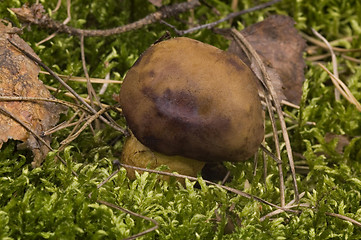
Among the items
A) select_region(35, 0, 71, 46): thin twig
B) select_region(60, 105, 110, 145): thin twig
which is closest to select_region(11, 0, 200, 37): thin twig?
select_region(35, 0, 71, 46): thin twig

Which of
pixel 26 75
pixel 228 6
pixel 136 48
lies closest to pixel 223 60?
pixel 26 75

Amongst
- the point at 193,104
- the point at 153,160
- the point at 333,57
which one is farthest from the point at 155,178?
the point at 333,57

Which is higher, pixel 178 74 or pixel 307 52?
pixel 178 74

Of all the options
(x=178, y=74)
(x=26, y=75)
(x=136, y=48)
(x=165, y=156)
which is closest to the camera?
(x=178, y=74)

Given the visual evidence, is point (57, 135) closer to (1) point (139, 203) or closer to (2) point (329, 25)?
(1) point (139, 203)

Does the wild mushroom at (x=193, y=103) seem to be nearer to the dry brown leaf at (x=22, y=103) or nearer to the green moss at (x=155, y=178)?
the green moss at (x=155, y=178)

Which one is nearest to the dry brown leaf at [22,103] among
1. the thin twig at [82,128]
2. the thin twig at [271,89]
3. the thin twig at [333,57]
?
the thin twig at [82,128]

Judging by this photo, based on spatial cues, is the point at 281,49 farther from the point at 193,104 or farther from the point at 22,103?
the point at 22,103

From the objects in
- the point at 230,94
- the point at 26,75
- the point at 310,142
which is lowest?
the point at 310,142
